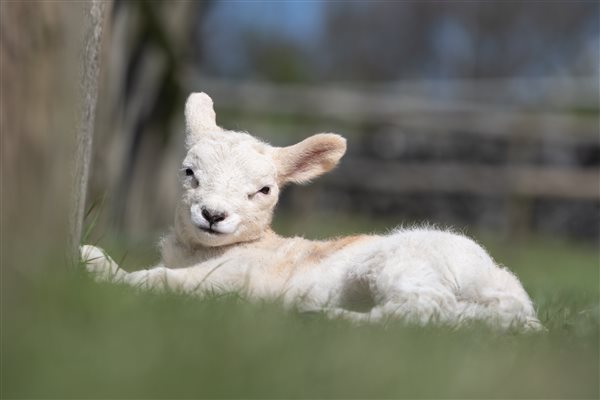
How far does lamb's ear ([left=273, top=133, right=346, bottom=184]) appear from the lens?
567cm

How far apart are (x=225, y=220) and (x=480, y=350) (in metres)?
1.52

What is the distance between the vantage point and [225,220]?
17.1 feet

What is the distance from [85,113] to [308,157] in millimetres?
1217

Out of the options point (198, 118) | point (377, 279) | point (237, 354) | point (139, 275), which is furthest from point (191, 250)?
point (237, 354)

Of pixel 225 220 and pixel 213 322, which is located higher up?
pixel 225 220

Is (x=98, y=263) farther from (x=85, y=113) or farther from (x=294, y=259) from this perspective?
(x=294, y=259)

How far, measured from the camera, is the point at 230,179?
5273mm

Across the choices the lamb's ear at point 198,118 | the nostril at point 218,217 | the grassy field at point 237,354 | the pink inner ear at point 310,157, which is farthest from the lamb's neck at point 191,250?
the grassy field at point 237,354

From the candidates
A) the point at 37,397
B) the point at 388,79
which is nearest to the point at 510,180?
the point at 37,397

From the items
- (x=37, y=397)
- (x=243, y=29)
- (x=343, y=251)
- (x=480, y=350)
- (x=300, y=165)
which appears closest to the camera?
(x=37, y=397)

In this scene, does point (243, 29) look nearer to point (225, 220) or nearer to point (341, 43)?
point (341, 43)

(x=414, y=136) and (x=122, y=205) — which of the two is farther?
(x=414, y=136)

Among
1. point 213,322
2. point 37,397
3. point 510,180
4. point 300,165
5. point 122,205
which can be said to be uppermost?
point 510,180

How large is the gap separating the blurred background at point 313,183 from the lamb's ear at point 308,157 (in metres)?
1.00
